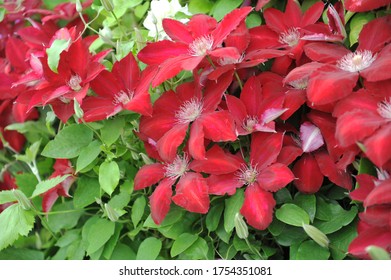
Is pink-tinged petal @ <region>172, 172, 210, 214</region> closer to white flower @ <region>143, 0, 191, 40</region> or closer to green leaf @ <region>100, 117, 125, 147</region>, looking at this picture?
green leaf @ <region>100, 117, 125, 147</region>

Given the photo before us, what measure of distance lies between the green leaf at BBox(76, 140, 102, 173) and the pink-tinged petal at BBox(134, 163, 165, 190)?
0.09 meters

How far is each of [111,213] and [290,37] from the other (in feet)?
1.44

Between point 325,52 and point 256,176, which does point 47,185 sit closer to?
point 256,176

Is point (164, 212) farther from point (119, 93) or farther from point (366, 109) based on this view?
point (366, 109)

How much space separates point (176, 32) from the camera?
105cm

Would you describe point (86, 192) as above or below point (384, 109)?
below

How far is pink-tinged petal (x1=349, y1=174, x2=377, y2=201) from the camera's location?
0.87 meters

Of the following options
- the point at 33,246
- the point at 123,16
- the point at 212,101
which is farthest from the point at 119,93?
the point at 33,246

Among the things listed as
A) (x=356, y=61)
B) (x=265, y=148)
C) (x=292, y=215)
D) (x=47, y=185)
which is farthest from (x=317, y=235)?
(x=47, y=185)

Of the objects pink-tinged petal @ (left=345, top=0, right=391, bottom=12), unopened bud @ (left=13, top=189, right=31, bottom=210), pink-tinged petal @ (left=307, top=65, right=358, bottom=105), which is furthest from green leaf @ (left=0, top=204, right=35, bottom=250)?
pink-tinged petal @ (left=345, top=0, right=391, bottom=12)

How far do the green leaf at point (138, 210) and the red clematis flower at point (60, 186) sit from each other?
15 cm

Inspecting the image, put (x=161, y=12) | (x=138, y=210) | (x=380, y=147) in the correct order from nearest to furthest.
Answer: (x=380, y=147)
(x=138, y=210)
(x=161, y=12)

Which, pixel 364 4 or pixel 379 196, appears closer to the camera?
pixel 379 196

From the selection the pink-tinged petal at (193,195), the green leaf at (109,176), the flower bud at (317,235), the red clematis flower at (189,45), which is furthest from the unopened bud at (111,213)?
the flower bud at (317,235)
